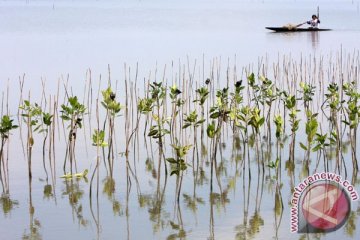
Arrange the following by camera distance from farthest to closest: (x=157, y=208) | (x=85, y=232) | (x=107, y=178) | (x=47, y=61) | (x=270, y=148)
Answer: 1. (x=47, y=61)
2. (x=270, y=148)
3. (x=107, y=178)
4. (x=157, y=208)
5. (x=85, y=232)

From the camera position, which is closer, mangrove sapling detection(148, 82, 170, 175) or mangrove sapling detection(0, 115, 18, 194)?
mangrove sapling detection(0, 115, 18, 194)

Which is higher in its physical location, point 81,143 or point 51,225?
point 81,143

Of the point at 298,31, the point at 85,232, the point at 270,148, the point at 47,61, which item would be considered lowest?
the point at 85,232

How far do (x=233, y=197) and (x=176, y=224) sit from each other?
2.30 feet

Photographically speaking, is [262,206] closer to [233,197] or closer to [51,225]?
[233,197]

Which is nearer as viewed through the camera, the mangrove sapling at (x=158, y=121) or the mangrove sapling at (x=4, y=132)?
the mangrove sapling at (x=4, y=132)

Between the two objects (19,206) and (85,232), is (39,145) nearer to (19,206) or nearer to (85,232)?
(19,206)

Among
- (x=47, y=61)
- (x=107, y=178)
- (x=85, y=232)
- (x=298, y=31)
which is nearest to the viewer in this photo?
(x=85, y=232)

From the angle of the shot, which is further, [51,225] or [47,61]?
[47,61]

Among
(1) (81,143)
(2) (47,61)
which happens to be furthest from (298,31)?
(1) (81,143)

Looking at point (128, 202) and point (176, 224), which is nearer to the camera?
point (176, 224)

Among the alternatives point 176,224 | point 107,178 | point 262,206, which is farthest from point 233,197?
point 107,178

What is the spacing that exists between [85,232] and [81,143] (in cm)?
246

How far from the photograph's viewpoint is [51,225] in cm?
479
